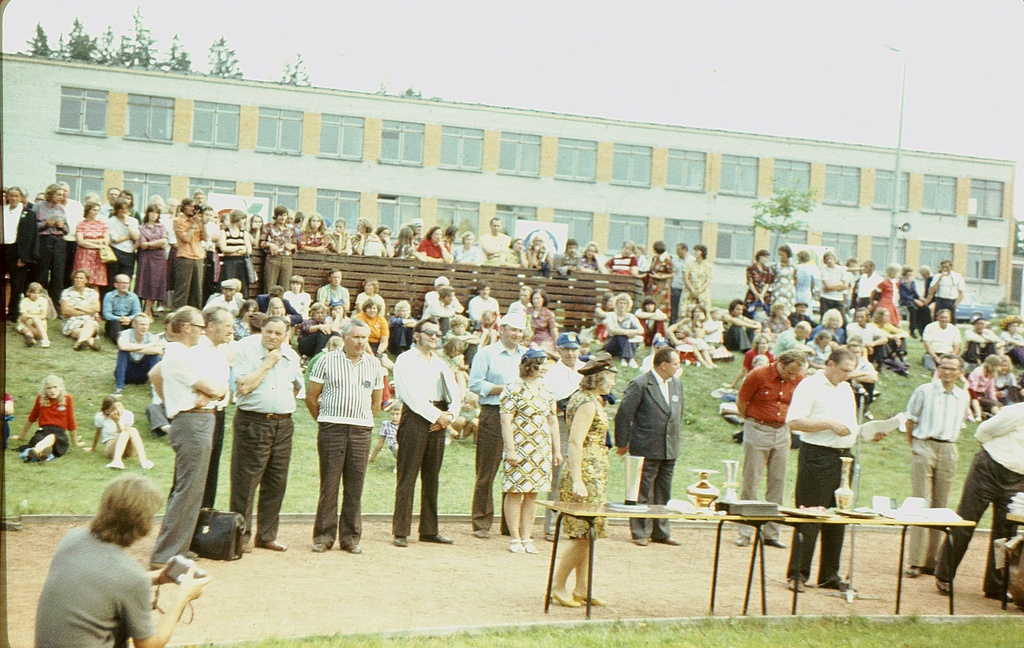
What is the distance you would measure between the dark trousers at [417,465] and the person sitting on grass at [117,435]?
4.06 m

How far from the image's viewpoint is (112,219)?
17.7m

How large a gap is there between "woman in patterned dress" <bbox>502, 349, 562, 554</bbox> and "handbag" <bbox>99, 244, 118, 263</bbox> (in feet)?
29.8

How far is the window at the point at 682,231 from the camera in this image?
49.2m

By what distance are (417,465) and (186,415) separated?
2713 mm

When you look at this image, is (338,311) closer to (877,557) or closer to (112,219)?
(112,219)

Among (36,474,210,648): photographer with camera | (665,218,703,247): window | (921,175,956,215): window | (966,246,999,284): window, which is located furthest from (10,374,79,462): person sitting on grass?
(966,246,999,284): window

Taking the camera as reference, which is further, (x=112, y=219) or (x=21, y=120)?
(x=21, y=120)

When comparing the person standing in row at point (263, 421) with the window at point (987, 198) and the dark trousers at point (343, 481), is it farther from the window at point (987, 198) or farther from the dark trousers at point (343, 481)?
the window at point (987, 198)

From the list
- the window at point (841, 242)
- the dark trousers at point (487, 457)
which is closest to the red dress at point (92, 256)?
the dark trousers at point (487, 457)

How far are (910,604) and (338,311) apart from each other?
34.7 feet

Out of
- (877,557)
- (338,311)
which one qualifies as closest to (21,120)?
(338,311)

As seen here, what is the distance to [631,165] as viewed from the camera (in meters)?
48.2

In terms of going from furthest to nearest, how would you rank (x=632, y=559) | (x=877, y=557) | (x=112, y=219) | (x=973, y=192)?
(x=973, y=192)
(x=112, y=219)
(x=877, y=557)
(x=632, y=559)

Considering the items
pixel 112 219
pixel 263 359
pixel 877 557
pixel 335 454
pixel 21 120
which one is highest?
pixel 21 120
